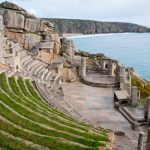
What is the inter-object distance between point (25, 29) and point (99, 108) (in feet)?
88.9

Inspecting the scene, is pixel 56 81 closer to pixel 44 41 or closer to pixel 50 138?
pixel 44 41

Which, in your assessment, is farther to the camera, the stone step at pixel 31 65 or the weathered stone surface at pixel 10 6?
the weathered stone surface at pixel 10 6

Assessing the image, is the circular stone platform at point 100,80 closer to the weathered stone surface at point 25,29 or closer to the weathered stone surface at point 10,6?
the weathered stone surface at point 25,29

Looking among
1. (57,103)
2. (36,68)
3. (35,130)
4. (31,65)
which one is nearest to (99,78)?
(36,68)

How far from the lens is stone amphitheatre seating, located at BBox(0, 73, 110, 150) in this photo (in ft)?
56.4

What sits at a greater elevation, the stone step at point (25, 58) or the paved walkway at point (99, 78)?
the stone step at point (25, 58)

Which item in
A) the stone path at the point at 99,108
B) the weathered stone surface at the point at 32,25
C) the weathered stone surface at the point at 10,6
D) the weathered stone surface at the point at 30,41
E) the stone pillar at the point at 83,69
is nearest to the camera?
the stone path at the point at 99,108

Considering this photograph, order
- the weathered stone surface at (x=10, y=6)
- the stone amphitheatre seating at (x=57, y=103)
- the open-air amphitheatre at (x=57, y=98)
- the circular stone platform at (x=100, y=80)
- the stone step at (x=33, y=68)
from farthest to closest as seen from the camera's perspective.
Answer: the weathered stone surface at (x=10, y=6)
the circular stone platform at (x=100, y=80)
the stone step at (x=33, y=68)
the stone amphitheatre seating at (x=57, y=103)
the open-air amphitheatre at (x=57, y=98)

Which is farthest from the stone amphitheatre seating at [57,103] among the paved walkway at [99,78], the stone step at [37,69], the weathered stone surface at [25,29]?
the weathered stone surface at [25,29]

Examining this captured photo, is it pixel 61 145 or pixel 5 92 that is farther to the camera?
pixel 5 92

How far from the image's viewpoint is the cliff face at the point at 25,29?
55062 millimetres

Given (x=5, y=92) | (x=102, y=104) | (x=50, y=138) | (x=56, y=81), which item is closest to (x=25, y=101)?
(x=5, y=92)

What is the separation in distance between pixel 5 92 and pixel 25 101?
193cm

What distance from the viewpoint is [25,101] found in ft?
84.9
